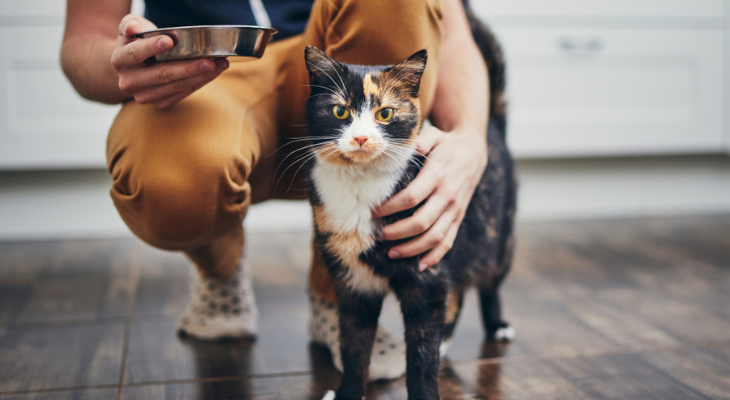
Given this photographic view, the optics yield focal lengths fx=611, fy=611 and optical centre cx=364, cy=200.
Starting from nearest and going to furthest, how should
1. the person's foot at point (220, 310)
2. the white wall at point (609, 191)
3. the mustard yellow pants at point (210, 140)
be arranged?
1. the mustard yellow pants at point (210, 140)
2. the person's foot at point (220, 310)
3. the white wall at point (609, 191)

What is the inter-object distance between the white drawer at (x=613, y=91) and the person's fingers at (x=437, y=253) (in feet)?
4.78

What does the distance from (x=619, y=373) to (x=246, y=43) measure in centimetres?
83

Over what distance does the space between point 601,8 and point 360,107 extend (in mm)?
1796

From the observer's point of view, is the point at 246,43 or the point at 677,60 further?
the point at 677,60

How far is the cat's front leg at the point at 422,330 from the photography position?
847mm

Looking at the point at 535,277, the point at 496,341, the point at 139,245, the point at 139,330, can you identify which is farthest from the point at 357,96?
the point at 139,245

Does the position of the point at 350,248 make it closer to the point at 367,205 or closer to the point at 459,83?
the point at 367,205

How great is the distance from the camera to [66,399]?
96 centimetres

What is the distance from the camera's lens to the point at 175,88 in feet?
2.71

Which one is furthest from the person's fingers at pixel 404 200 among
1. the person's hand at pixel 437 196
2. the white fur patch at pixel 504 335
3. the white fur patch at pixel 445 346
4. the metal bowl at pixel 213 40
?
the white fur patch at pixel 504 335

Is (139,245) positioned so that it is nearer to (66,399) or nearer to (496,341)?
(66,399)

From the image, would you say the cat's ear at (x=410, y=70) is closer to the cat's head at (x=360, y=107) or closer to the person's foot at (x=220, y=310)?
the cat's head at (x=360, y=107)

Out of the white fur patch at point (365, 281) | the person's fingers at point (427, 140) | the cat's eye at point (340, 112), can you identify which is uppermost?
the cat's eye at point (340, 112)

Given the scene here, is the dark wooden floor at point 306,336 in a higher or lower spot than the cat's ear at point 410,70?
lower
